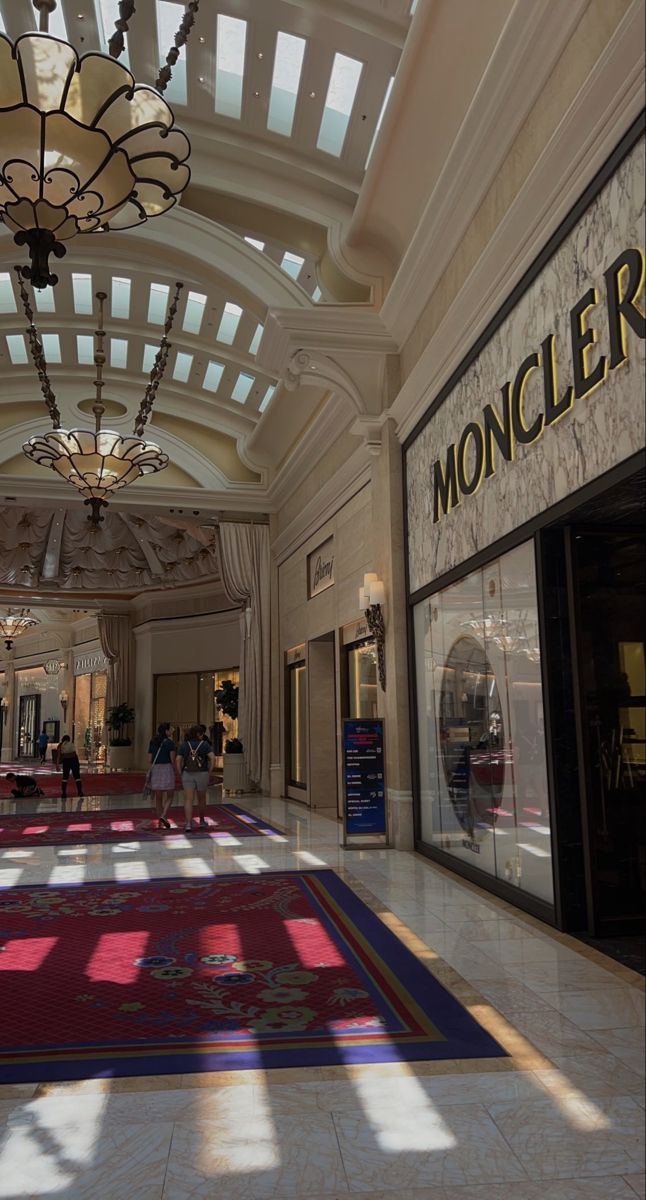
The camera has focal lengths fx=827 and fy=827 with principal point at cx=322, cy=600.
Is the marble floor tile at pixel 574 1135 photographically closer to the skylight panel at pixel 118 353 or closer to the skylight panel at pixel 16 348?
the skylight panel at pixel 118 353

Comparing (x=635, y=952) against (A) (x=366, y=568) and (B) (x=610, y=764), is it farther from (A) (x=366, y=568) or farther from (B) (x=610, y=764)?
(A) (x=366, y=568)

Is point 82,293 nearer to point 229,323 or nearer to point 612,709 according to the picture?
point 229,323

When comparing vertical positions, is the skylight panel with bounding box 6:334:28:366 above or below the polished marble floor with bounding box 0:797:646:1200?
above

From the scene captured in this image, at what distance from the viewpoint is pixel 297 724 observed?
521 inches

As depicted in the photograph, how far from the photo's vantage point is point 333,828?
9.42 m

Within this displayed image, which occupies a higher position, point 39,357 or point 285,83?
point 285,83

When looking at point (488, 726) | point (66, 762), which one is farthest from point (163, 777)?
point (66, 762)

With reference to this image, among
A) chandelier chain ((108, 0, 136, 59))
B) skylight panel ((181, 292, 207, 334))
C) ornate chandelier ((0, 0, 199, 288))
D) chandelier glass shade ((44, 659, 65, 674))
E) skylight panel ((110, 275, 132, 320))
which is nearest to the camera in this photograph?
ornate chandelier ((0, 0, 199, 288))

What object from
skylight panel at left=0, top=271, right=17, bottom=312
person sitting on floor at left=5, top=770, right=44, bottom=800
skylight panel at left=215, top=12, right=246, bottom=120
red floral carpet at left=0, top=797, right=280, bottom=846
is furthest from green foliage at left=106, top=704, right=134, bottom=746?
skylight panel at left=215, top=12, right=246, bottom=120

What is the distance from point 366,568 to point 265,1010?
250 inches

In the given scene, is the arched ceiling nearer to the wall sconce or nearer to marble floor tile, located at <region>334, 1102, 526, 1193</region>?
the wall sconce

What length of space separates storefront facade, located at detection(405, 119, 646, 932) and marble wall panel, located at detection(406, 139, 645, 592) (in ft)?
0.04

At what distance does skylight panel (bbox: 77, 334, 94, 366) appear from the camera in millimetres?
13039

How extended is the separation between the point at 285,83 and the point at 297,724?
8768mm
